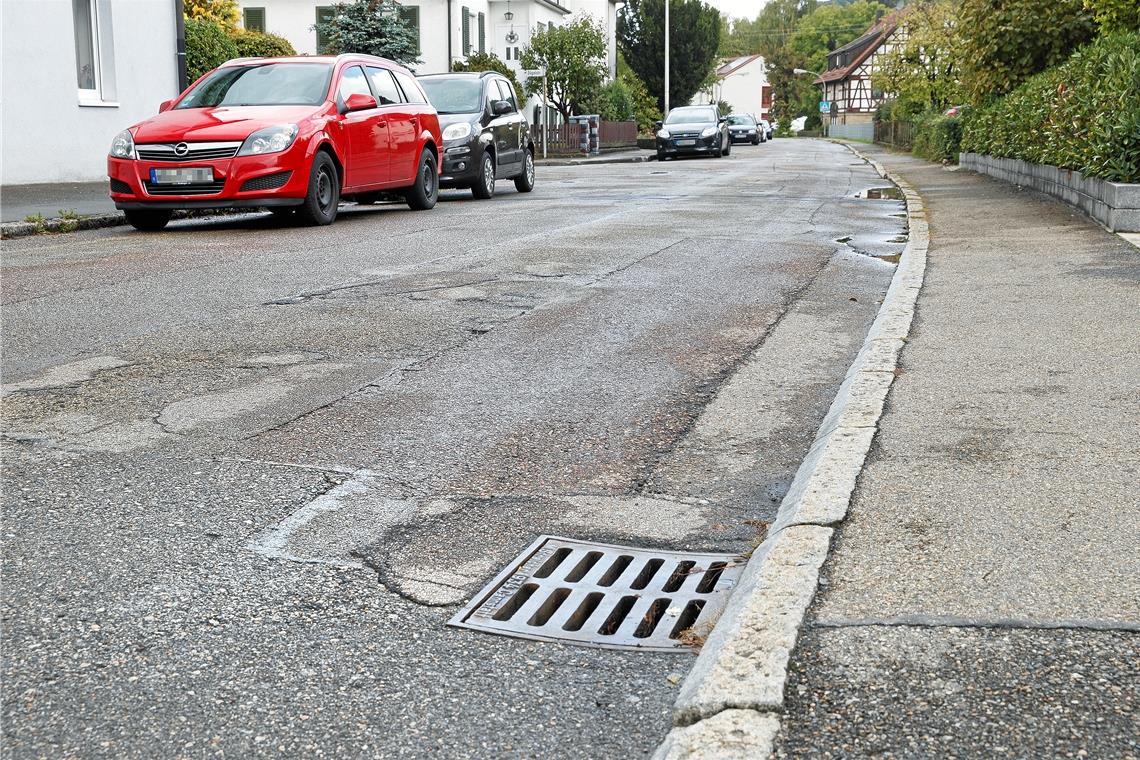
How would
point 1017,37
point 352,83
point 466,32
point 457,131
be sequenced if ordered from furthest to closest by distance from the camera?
point 466,32 → point 1017,37 → point 457,131 → point 352,83

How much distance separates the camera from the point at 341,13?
34.8 meters

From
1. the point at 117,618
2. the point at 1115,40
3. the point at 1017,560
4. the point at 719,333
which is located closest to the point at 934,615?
the point at 1017,560

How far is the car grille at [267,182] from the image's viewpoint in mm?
12906

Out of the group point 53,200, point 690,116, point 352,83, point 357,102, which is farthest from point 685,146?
point 357,102

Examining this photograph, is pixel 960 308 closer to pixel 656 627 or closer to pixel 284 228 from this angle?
pixel 656 627

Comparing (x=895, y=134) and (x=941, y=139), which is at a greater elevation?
(x=895, y=134)

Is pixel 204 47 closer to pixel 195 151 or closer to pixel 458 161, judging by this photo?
pixel 458 161

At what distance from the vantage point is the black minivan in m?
18.4

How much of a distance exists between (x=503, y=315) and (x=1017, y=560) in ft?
15.8

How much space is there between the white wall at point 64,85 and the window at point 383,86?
637 centimetres

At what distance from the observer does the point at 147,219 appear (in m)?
13.4

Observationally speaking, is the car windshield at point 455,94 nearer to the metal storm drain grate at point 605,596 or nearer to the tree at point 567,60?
the metal storm drain grate at point 605,596

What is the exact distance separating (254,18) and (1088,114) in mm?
40284

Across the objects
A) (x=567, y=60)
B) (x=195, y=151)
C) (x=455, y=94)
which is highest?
(x=567, y=60)
